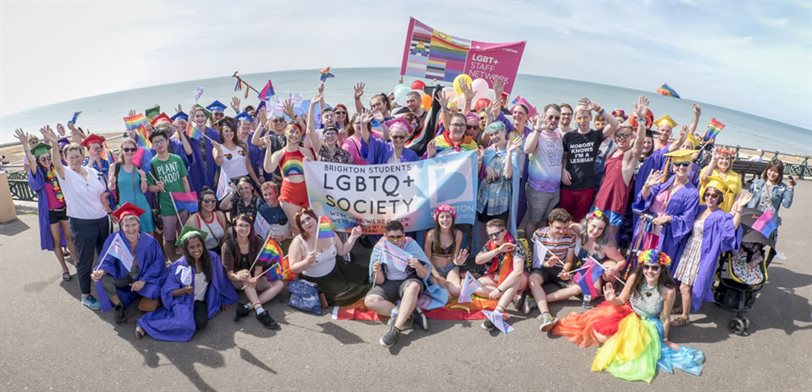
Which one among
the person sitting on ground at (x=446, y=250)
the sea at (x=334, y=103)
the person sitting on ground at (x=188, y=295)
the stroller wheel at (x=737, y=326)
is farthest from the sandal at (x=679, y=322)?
the sea at (x=334, y=103)

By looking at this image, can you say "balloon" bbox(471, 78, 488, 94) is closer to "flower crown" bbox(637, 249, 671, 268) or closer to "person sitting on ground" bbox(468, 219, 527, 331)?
"person sitting on ground" bbox(468, 219, 527, 331)

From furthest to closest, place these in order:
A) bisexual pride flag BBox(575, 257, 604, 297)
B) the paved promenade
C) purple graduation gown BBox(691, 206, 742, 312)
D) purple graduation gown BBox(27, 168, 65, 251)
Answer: purple graduation gown BBox(27, 168, 65, 251), bisexual pride flag BBox(575, 257, 604, 297), purple graduation gown BBox(691, 206, 742, 312), the paved promenade

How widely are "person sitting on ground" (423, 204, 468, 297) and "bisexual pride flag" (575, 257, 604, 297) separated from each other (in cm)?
141

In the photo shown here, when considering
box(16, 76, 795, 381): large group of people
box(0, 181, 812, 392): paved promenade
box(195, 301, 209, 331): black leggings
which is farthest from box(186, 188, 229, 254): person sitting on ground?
box(0, 181, 812, 392): paved promenade

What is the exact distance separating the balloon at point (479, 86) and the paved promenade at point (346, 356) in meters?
5.70

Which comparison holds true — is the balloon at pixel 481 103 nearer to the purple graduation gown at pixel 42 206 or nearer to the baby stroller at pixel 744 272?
the baby stroller at pixel 744 272

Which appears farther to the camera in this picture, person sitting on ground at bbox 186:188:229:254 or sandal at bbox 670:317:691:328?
person sitting on ground at bbox 186:188:229:254

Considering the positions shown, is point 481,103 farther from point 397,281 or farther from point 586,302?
point 397,281

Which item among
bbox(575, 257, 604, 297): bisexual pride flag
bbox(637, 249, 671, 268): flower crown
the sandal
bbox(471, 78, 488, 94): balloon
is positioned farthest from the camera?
bbox(471, 78, 488, 94): balloon

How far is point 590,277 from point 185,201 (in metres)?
5.38

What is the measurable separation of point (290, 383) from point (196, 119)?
517cm

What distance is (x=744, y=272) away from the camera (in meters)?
5.16

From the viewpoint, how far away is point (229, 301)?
18.1ft

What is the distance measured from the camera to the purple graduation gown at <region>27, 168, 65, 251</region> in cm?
601
